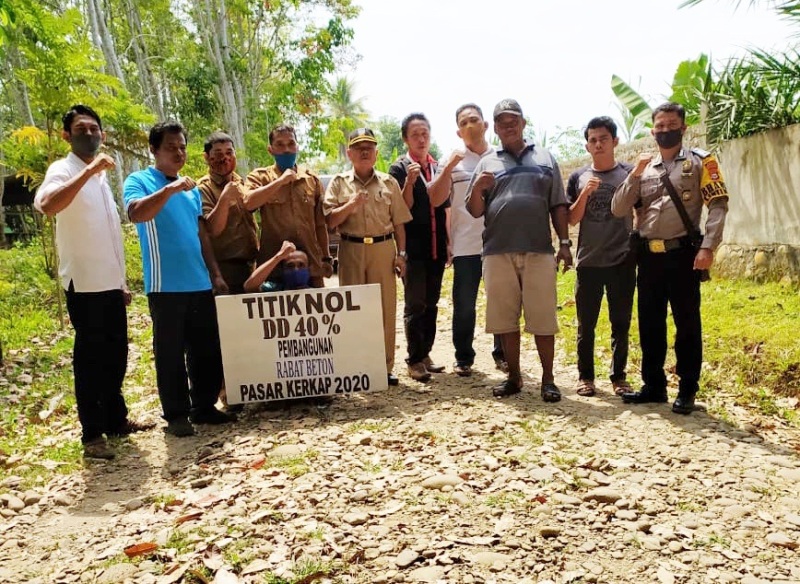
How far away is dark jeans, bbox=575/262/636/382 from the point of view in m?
4.90

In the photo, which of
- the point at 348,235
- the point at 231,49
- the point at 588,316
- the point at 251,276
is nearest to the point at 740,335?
the point at 588,316

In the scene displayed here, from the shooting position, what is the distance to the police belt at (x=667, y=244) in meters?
4.36

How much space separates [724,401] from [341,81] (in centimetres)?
4167

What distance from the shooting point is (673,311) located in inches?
176

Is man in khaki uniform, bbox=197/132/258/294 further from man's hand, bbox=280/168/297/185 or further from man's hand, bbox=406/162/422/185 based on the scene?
man's hand, bbox=406/162/422/185

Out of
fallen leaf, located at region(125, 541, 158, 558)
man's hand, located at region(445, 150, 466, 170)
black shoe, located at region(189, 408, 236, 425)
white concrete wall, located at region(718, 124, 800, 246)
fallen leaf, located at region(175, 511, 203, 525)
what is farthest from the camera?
white concrete wall, located at region(718, 124, 800, 246)

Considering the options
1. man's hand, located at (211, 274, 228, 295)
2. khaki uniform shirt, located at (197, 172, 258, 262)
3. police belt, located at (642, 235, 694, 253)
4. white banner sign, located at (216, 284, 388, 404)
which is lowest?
white banner sign, located at (216, 284, 388, 404)

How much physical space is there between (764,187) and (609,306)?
3.72 meters

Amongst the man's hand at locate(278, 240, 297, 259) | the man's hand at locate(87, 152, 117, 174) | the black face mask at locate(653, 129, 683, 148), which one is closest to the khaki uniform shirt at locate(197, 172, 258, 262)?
the man's hand at locate(278, 240, 297, 259)

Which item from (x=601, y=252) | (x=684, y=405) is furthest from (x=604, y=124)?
(x=684, y=405)

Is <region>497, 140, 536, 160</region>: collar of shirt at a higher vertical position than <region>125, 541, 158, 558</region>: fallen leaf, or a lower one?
higher

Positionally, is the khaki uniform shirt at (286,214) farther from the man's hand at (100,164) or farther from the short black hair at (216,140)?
the man's hand at (100,164)

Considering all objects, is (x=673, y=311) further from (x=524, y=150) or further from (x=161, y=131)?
(x=161, y=131)

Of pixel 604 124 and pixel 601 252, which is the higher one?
pixel 604 124
